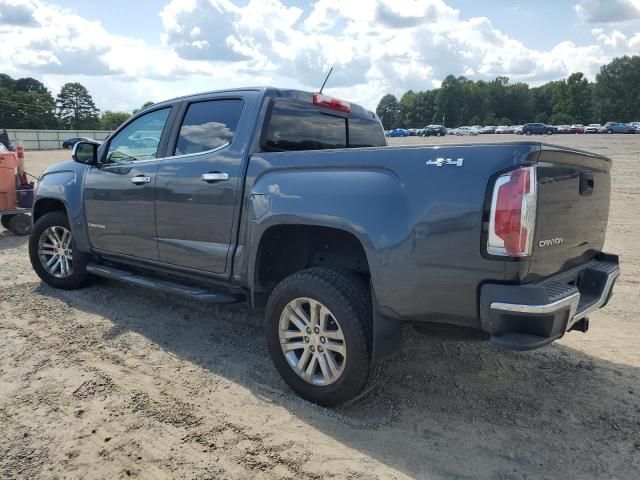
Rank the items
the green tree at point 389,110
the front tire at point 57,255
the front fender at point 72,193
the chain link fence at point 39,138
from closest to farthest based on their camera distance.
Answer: the front fender at point 72,193, the front tire at point 57,255, the chain link fence at point 39,138, the green tree at point 389,110

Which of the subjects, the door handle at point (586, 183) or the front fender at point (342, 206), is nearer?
the front fender at point (342, 206)

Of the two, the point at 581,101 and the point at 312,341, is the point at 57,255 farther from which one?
the point at 581,101

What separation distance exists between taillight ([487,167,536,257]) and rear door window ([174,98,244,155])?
7.05 feet

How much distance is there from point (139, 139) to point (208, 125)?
0.98 metres

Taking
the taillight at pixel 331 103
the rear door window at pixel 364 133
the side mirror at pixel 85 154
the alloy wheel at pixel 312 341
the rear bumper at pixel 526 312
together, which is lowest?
the alloy wheel at pixel 312 341

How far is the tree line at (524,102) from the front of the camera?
98.2m

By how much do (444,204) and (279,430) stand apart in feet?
5.31

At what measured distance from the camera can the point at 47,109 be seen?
3396 inches

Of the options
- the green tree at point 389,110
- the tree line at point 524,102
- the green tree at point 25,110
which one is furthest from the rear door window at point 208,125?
the green tree at point 389,110

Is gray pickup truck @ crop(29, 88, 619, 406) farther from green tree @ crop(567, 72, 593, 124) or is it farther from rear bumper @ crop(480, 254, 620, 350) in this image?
green tree @ crop(567, 72, 593, 124)

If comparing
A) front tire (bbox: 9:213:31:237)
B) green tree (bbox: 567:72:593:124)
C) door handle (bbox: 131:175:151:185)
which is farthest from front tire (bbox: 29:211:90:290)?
green tree (bbox: 567:72:593:124)

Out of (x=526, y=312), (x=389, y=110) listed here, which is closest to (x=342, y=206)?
(x=526, y=312)

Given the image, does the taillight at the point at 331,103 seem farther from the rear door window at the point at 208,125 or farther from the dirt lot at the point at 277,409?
the dirt lot at the point at 277,409

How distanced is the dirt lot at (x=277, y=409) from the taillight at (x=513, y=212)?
118 centimetres
